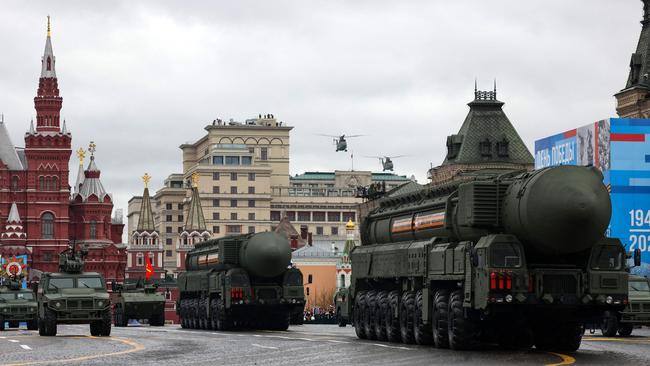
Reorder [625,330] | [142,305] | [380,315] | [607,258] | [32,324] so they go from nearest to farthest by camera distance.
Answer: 1. [607,258]
2. [380,315]
3. [625,330]
4. [32,324]
5. [142,305]

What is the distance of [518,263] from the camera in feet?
89.9

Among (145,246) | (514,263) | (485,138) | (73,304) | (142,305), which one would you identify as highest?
(485,138)

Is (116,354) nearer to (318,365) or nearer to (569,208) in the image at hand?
(318,365)

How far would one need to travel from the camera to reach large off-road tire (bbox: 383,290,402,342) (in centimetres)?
3445

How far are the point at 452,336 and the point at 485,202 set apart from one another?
2.84 metres

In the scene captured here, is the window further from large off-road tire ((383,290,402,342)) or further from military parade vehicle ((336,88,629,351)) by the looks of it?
military parade vehicle ((336,88,629,351))

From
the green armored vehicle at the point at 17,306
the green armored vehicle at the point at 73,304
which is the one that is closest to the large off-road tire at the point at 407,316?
the green armored vehicle at the point at 73,304

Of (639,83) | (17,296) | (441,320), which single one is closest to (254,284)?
(17,296)

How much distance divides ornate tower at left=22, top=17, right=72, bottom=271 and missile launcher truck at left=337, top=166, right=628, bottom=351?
406 feet

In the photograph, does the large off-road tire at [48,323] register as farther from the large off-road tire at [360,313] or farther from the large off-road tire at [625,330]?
the large off-road tire at [625,330]

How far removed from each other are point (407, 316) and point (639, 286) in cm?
1316

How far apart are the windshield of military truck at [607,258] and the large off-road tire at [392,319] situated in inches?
291

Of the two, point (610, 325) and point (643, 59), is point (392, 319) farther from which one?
point (643, 59)

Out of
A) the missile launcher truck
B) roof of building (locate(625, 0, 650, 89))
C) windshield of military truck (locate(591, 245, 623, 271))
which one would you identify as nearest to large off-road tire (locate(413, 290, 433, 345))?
the missile launcher truck
